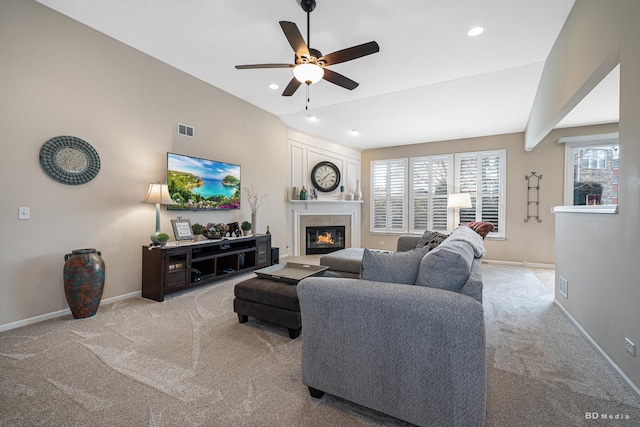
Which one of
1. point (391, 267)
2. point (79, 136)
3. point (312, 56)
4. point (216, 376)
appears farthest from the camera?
point (79, 136)

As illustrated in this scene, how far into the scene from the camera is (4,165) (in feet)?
8.29

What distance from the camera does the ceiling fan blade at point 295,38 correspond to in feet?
7.18

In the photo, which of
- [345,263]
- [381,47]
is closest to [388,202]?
[345,263]

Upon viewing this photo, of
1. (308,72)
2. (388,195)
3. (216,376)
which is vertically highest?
(308,72)

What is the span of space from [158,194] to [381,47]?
10.3 ft

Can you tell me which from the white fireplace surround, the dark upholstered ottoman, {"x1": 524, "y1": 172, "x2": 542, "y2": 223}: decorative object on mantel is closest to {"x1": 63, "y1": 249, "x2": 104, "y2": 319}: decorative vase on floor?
the dark upholstered ottoman

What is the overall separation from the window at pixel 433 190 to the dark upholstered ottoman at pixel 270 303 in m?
4.90

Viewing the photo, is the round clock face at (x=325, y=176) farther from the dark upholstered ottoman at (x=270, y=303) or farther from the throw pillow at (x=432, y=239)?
the dark upholstered ottoman at (x=270, y=303)

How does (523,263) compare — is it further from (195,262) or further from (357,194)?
(195,262)

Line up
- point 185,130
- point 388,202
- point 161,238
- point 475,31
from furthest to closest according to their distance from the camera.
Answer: point 388,202 → point 185,130 → point 161,238 → point 475,31

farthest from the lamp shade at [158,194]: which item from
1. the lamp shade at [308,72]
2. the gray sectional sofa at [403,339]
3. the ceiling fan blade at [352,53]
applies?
the gray sectional sofa at [403,339]

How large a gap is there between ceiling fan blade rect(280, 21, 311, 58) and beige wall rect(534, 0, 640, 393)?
2125 mm

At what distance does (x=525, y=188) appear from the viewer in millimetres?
5898

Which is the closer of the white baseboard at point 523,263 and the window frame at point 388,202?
the white baseboard at point 523,263
